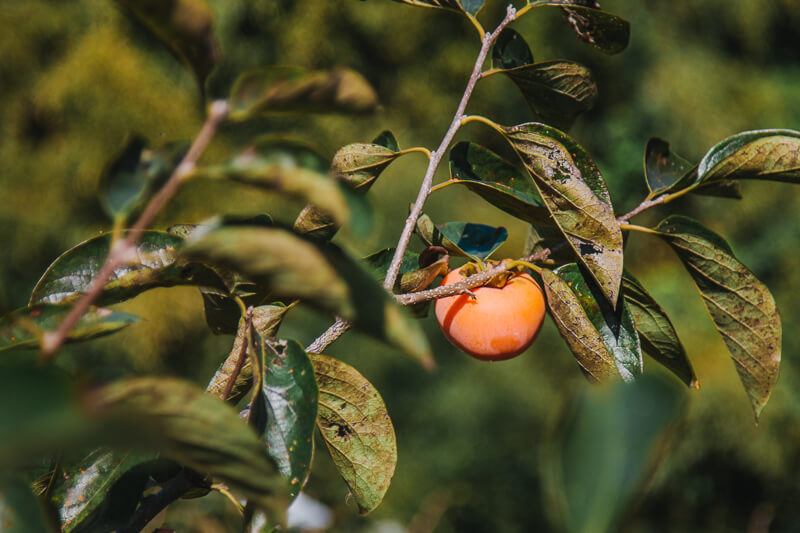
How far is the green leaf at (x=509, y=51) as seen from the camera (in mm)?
560

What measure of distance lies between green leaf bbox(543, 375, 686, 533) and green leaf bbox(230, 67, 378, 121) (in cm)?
14

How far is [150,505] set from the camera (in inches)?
15.5

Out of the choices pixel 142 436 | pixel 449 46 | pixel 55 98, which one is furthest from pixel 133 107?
pixel 142 436

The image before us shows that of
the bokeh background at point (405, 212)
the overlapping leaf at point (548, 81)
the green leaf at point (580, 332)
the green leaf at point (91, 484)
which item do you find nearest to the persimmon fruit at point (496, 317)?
the green leaf at point (580, 332)

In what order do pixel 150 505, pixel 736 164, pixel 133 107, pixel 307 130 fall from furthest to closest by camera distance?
pixel 307 130
pixel 133 107
pixel 736 164
pixel 150 505

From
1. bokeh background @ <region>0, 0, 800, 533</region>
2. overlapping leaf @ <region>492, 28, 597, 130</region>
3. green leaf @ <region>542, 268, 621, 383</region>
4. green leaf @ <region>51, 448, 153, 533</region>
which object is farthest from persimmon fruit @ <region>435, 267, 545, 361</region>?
bokeh background @ <region>0, 0, 800, 533</region>

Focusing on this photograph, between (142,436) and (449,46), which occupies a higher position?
(142,436)

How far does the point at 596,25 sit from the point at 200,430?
0.45 metres

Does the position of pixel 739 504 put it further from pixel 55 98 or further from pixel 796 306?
pixel 55 98

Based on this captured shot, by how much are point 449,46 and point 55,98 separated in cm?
151

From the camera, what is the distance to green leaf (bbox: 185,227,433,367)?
260 mm

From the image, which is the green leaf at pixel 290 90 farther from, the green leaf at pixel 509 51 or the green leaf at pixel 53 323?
the green leaf at pixel 509 51

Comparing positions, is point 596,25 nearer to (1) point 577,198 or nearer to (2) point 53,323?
(1) point 577,198

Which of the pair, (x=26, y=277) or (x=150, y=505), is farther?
(x=26, y=277)
